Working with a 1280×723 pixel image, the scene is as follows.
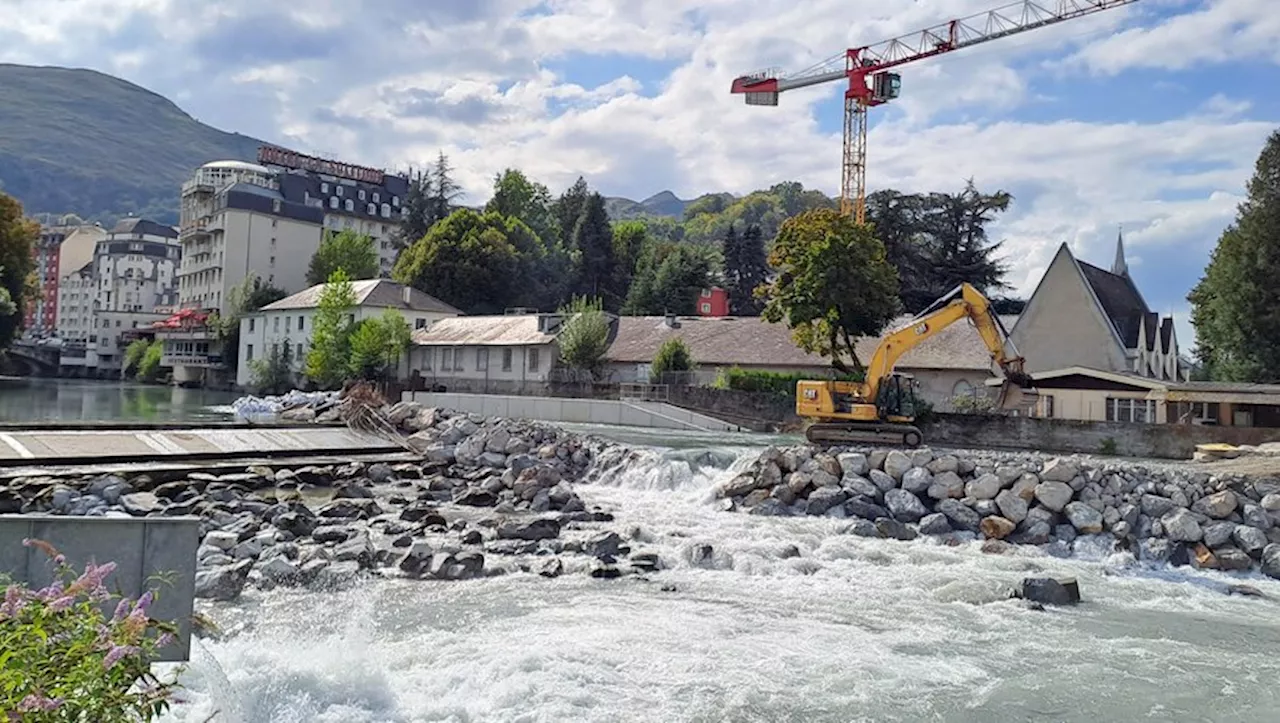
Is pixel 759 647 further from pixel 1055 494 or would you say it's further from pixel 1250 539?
pixel 1250 539

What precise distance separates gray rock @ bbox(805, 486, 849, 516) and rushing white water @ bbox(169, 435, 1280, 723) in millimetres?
3341

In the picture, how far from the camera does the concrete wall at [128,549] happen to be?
600 centimetres

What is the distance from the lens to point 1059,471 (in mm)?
18766

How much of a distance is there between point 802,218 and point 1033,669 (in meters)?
33.1

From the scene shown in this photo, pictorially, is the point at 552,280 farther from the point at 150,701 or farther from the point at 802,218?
the point at 150,701

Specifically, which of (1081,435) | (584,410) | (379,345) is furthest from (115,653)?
(379,345)

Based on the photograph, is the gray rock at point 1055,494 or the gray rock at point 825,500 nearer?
the gray rock at point 1055,494

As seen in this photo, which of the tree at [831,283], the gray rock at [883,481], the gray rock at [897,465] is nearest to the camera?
the gray rock at [883,481]

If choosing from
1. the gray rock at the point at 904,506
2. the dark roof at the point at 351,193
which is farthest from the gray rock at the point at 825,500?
the dark roof at the point at 351,193

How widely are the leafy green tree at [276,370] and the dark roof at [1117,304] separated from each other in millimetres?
48897

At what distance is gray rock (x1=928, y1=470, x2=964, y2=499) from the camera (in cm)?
1947

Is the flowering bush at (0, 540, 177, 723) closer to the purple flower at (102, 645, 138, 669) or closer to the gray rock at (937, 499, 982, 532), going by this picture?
the purple flower at (102, 645, 138, 669)

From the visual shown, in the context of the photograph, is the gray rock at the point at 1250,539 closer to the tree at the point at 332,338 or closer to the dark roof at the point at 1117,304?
the dark roof at the point at 1117,304

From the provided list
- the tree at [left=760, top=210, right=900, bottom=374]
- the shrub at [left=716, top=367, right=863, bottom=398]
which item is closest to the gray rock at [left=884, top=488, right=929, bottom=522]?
the tree at [left=760, top=210, right=900, bottom=374]
